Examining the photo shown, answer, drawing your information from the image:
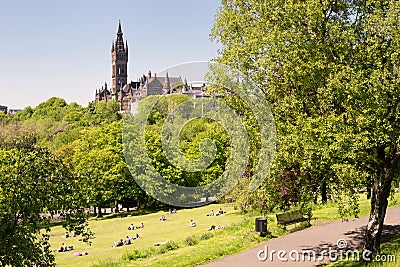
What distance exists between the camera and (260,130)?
51.2ft

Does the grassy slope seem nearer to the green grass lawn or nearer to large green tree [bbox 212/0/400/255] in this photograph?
the green grass lawn

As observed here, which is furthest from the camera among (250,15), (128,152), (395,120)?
(128,152)

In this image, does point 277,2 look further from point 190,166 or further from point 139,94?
point 139,94

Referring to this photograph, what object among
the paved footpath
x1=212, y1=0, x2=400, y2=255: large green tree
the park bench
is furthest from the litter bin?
x1=212, y1=0, x2=400, y2=255: large green tree

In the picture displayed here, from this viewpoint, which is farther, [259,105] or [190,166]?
[190,166]

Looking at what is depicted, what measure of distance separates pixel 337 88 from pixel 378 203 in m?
3.54

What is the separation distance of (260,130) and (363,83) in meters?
5.07

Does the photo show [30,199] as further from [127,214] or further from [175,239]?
[127,214]

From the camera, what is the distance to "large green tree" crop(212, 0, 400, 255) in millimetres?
11039

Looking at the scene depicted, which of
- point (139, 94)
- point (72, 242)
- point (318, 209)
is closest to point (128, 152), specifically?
point (72, 242)

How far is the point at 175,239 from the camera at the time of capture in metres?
29.0

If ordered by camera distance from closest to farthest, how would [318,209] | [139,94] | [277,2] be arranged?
[277,2] → [318,209] → [139,94]
